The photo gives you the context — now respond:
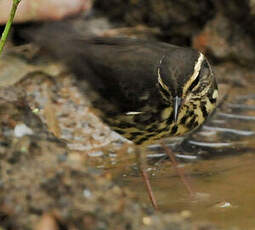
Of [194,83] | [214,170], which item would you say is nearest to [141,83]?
[194,83]

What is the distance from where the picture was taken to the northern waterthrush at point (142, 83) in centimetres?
464

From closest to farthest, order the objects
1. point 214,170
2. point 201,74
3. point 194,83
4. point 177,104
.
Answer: point 177,104
point 194,83
point 201,74
point 214,170

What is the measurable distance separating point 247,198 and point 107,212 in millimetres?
1664

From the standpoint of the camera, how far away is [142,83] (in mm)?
4887

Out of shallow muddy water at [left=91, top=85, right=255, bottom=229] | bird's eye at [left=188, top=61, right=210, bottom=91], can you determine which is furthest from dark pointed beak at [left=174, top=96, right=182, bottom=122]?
shallow muddy water at [left=91, top=85, right=255, bottom=229]

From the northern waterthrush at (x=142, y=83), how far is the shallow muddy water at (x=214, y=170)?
1.23ft

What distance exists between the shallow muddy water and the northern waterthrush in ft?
1.23

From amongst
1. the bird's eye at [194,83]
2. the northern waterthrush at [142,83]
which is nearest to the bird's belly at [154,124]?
the northern waterthrush at [142,83]

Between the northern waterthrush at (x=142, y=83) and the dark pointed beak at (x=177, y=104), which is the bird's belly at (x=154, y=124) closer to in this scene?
the northern waterthrush at (x=142, y=83)

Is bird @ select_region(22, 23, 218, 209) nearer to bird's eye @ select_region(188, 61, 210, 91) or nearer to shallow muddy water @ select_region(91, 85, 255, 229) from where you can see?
bird's eye @ select_region(188, 61, 210, 91)

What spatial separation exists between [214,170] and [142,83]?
0.92 metres

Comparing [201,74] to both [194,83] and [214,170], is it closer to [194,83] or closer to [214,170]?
[194,83]

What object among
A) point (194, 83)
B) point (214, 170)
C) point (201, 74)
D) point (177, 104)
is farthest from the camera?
point (214, 170)

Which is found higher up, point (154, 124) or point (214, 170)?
point (154, 124)
